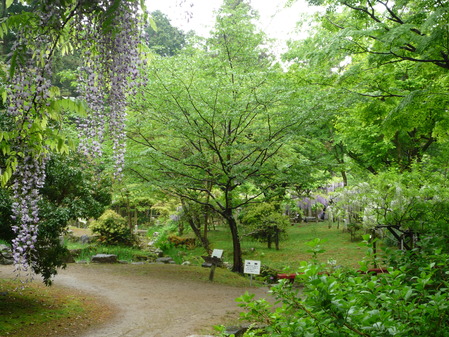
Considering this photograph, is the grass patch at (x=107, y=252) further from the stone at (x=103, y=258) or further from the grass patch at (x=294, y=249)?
the grass patch at (x=294, y=249)

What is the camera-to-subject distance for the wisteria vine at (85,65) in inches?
80.9

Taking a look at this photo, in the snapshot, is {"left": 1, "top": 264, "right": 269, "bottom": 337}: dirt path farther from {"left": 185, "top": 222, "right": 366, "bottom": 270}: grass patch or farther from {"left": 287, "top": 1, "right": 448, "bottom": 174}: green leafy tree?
{"left": 287, "top": 1, "right": 448, "bottom": 174}: green leafy tree

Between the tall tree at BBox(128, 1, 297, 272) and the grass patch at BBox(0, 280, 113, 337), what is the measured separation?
3417 mm

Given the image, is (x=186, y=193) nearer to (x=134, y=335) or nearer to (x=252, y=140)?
(x=252, y=140)

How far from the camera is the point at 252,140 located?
10.3 m

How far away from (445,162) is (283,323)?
935cm

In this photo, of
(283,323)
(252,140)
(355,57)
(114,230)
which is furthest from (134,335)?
(114,230)

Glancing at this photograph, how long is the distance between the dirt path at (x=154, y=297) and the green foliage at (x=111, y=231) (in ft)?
9.96

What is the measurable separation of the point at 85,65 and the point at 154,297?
6692 millimetres

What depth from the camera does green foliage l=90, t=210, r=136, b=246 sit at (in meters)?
15.0

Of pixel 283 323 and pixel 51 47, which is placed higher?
pixel 51 47

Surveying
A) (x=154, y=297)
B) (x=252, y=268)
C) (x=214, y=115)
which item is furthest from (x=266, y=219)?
(x=154, y=297)

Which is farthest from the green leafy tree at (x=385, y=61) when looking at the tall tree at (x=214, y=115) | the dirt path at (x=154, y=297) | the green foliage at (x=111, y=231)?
the green foliage at (x=111, y=231)

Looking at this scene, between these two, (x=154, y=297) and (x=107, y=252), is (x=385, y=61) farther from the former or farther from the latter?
(x=107, y=252)
